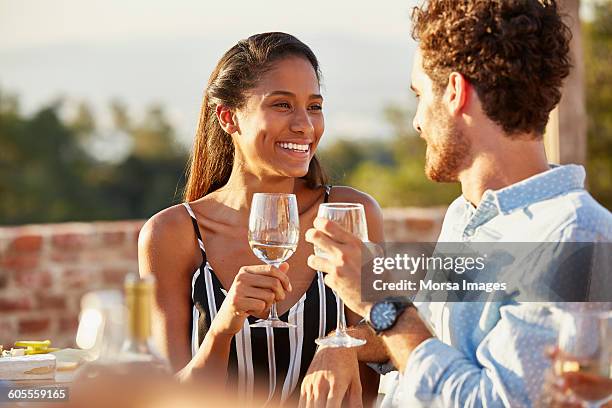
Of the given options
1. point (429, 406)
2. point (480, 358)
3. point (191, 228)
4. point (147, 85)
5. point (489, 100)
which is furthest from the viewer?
point (147, 85)

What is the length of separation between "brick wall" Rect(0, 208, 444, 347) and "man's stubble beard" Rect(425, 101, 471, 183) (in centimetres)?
412

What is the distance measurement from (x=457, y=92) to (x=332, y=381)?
2.36 ft

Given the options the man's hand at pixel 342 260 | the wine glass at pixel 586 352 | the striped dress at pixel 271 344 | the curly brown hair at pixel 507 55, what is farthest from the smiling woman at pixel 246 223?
the wine glass at pixel 586 352

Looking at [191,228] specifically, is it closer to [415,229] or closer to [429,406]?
[429,406]

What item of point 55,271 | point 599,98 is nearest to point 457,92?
point 55,271

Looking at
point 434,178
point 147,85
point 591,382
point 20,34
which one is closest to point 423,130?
point 434,178

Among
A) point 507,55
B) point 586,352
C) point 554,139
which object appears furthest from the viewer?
point 554,139

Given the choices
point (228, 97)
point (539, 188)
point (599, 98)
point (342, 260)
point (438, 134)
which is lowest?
point (342, 260)

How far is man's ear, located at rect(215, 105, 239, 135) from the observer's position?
9.52 feet

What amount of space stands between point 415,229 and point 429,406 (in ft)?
17.9

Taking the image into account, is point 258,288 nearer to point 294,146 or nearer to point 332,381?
point 332,381

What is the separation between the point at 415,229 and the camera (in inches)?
267

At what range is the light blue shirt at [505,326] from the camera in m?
1.69

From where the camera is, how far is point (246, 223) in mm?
2859
